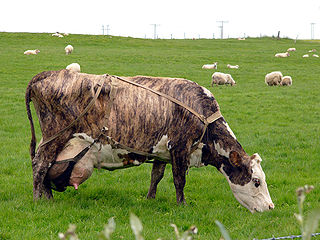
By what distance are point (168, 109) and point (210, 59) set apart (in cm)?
3614

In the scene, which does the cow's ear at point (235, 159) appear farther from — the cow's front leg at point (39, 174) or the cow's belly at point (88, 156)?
the cow's front leg at point (39, 174)

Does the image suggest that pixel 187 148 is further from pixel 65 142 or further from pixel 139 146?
pixel 65 142

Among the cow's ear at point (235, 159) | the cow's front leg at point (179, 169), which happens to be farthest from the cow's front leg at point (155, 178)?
the cow's ear at point (235, 159)

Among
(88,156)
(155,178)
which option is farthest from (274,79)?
(88,156)

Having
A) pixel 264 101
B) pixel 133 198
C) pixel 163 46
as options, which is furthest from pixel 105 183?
pixel 163 46

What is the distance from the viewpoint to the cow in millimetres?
6820

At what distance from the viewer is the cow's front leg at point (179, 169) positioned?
6.98 meters

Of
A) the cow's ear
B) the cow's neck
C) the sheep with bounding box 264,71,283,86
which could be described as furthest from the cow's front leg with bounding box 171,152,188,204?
the sheep with bounding box 264,71,283,86

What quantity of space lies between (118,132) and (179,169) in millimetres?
1163

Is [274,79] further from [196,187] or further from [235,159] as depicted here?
[235,159]

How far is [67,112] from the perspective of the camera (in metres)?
6.80

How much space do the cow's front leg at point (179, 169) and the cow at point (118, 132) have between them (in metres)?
0.02

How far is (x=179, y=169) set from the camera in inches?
279

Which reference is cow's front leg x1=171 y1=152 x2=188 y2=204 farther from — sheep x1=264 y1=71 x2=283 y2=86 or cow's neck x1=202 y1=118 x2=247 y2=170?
sheep x1=264 y1=71 x2=283 y2=86
